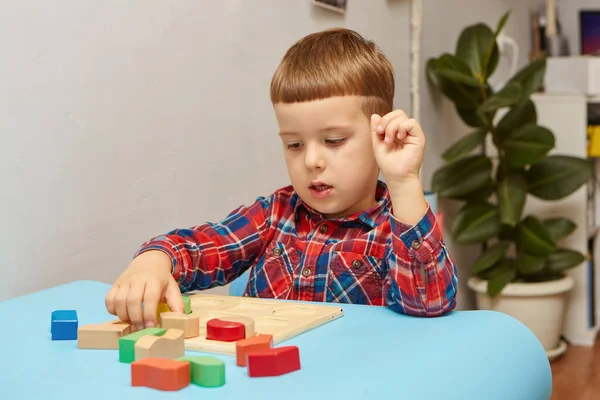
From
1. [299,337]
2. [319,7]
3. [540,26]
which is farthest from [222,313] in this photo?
[540,26]

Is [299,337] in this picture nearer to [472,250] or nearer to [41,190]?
[41,190]

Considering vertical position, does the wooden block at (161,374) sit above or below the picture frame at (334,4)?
below

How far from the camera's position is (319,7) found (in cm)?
198

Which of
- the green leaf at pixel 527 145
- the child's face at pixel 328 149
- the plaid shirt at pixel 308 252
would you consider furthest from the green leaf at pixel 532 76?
the child's face at pixel 328 149

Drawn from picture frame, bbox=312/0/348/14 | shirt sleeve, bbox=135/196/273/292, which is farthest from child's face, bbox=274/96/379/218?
picture frame, bbox=312/0/348/14

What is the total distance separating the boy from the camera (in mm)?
912

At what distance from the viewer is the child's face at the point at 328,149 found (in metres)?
1.05

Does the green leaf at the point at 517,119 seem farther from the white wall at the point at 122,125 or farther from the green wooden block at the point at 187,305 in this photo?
the green wooden block at the point at 187,305

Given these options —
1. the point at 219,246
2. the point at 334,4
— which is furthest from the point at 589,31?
the point at 219,246

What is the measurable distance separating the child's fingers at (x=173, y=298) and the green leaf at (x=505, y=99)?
166 centimetres

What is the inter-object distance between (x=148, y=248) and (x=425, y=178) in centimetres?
174

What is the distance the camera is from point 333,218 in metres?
1.15

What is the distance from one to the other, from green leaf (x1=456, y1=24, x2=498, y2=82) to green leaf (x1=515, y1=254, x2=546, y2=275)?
0.63m

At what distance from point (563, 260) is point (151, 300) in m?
2.01
